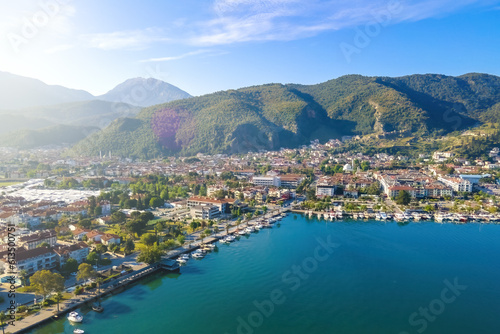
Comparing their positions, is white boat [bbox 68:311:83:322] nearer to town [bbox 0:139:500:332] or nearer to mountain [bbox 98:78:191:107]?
town [bbox 0:139:500:332]

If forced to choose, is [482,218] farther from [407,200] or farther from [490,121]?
[490,121]

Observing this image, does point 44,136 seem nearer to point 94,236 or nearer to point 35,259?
point 94,236

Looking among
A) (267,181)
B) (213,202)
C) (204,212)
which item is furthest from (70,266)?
(267,181)

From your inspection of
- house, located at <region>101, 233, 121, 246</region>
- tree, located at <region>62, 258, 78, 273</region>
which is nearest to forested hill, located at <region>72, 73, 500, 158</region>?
house, located at <region>101, 233, 121, 246</region>

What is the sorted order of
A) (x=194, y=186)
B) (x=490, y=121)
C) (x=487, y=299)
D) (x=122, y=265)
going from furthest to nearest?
(x=490, y=121) → (x=194, y=186) → (x=122, y=265) → (x=487, y=299)

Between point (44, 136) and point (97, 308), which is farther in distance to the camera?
point (44, 136)

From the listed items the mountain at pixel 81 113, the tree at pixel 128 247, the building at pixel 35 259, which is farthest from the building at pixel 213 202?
the mountain at pixel 81 113

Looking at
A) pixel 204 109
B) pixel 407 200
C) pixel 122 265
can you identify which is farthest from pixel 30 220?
pixel 204 109
